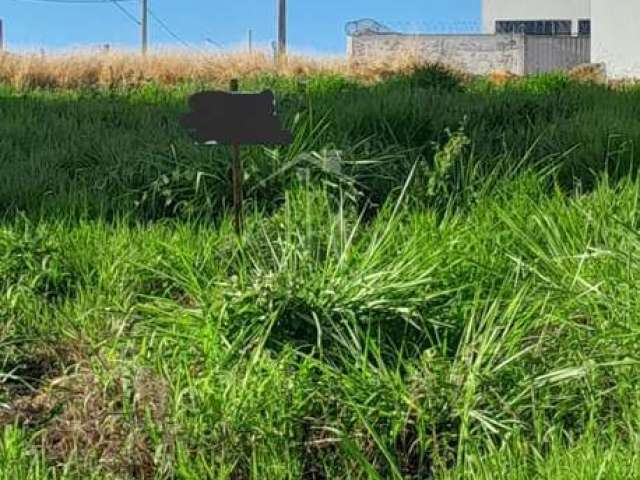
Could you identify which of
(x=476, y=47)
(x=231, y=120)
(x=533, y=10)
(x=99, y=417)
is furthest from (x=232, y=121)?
(x=533, y=10)

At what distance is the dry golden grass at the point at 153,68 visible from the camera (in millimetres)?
10797

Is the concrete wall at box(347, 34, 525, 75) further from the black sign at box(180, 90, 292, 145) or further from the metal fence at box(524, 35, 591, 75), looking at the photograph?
the black sign at box(180, 90, 292, 145)

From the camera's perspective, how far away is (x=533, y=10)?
100ft

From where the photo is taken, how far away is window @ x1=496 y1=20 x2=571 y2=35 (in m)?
30.1

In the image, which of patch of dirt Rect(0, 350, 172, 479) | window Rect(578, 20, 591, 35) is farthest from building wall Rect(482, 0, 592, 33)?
patch of dirt Rect(0, 350, 172, 479)

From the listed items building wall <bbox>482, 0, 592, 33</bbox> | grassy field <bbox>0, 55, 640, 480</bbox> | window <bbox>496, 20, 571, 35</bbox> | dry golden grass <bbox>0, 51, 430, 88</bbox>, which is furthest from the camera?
window <bbox>496, 20, 571, 35</bbox>

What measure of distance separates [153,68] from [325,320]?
10057mm

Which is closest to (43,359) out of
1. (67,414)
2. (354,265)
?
(67,414)

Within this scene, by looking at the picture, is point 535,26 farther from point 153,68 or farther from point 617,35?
point 153,68

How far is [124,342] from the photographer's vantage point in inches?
101

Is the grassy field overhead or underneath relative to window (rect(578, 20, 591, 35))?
underneath

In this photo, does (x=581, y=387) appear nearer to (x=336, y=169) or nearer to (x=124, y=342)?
(x=124, y=342)

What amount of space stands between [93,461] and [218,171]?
2.11m

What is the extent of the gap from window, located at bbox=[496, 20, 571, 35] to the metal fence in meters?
6.41
